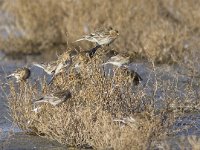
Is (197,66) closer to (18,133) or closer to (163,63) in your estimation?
(163,63)

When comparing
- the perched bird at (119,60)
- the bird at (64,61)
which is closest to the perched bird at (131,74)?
the perched bird at (119,60)

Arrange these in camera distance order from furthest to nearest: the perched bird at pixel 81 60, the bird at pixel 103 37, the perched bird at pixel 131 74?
the bird at pixel 103 37, the perched bird at pixel 131 74, the perched bird at pixel 81 60

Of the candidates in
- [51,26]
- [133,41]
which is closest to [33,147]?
[133,41]

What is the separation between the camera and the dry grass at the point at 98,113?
24.8 feet

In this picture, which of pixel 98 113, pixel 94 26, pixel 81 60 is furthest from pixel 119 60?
pixel 94 26

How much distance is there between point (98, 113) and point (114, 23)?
310 inches

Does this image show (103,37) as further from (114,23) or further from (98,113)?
(114,23)

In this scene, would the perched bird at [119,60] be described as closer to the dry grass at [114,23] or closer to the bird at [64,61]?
the bird at [64,61]

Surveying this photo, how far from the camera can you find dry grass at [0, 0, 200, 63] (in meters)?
14.4

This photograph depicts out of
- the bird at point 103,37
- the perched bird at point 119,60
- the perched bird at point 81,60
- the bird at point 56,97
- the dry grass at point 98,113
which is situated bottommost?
the dry grass at point 98,113

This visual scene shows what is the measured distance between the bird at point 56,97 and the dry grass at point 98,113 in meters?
0.13

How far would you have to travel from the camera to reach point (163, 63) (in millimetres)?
14086

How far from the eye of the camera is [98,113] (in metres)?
7.91

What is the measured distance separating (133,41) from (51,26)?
2265 millimetres
